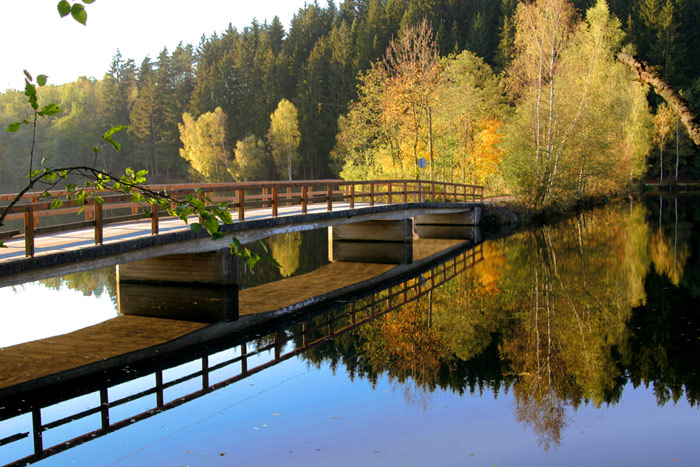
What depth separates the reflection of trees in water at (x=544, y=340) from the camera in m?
9.27

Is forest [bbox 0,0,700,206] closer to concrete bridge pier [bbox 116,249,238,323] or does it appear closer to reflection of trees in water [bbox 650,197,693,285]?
reflection of trees in water [bbox 650,197,693,285]

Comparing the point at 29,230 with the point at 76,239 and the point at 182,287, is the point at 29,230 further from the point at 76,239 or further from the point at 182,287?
the point at 182,287

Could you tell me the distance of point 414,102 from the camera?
38.1 metres

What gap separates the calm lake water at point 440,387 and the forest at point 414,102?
49.2ft

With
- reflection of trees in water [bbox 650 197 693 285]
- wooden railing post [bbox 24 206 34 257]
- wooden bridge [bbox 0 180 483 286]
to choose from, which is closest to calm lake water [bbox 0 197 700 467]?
reflection of trees in water [bbox 650 197 693 285]

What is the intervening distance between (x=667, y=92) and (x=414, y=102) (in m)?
36.3

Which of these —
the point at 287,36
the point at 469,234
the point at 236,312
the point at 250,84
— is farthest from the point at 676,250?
the point at 287,36

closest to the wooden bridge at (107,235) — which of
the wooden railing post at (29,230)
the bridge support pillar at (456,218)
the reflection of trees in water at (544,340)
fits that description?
the wooden railing post at (29,230)

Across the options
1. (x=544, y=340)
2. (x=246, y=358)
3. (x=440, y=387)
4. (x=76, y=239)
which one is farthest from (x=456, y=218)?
(x=440, y=387)

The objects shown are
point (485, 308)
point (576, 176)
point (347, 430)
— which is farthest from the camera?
point (576, 176)

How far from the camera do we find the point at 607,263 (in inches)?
790

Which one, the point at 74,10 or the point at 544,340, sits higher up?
the point at 74,10

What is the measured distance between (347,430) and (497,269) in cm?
1293

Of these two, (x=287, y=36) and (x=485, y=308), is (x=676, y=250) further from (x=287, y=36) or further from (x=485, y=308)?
(x=287, y=36)
